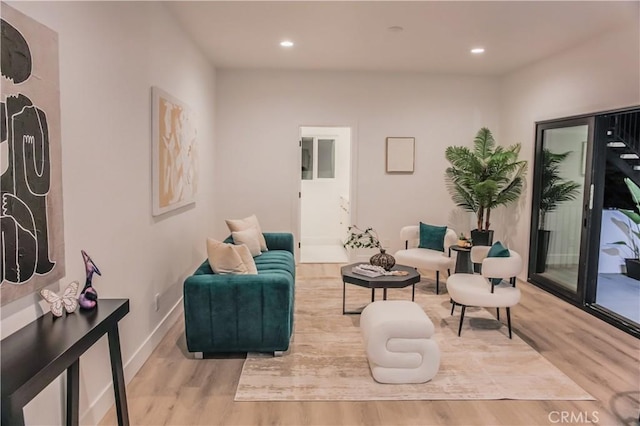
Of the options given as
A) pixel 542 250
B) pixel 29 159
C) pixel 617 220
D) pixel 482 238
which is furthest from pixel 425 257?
pixel 29 159

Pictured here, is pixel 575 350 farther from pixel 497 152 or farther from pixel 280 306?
pixel 497 152

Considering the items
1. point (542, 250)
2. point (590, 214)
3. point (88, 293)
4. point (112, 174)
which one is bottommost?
point (542, 250)

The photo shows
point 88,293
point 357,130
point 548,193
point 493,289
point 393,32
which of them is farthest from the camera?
point 357,130

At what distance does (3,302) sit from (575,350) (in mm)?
3869

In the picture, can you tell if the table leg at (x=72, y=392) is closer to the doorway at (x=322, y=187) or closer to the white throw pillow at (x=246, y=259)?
the white throw pillow at (x=246, y=259)

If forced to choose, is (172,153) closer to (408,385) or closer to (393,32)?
(393,32)

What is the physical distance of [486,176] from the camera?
598 centimetres

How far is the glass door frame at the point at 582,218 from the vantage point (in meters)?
4.60

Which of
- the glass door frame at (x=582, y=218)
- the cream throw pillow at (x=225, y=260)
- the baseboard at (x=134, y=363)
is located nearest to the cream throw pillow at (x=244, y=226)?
the baseboard at (x=134, y=363)

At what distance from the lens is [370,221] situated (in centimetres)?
675

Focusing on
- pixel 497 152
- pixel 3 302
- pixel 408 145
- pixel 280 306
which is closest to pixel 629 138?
pixel 497 152

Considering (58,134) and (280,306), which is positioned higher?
(58,134)

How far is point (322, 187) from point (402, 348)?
5559mm

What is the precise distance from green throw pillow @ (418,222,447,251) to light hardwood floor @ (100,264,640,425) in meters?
2.15
